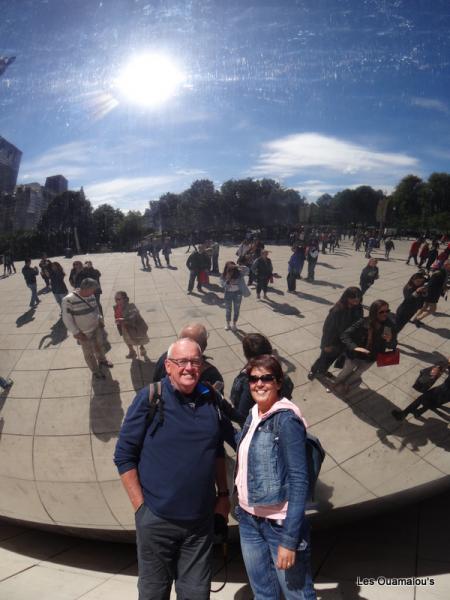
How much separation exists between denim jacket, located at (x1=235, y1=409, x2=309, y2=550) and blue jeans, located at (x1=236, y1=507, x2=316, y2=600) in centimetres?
11

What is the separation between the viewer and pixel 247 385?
1.77 metres

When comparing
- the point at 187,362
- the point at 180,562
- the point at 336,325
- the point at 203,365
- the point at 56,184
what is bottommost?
the point at 180,562

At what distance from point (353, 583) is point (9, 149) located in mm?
3428

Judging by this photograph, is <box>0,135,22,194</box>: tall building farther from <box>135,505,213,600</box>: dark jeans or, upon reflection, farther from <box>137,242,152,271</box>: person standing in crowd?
<box>135,505,213,600</box>: dark jeans

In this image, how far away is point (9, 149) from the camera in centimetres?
160

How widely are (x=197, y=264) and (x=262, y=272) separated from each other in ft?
1.72

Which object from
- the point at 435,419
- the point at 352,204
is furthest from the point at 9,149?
the point at 435,419

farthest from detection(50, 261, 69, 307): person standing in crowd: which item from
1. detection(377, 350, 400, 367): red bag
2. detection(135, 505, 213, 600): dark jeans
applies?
detection(377, 350, 400, 367): red bag

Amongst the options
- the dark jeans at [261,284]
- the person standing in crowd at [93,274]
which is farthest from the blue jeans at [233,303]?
the person standing in crowd at [93,274]

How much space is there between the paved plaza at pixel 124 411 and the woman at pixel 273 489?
15.4 inches

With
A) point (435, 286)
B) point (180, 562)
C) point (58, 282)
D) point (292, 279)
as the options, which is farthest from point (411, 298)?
point (58, 282)

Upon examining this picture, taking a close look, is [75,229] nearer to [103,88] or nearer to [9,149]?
[9,149]

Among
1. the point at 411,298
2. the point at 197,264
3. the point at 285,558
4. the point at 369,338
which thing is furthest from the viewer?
the point at 197,264

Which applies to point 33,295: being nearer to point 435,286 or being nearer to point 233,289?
point 233,289
